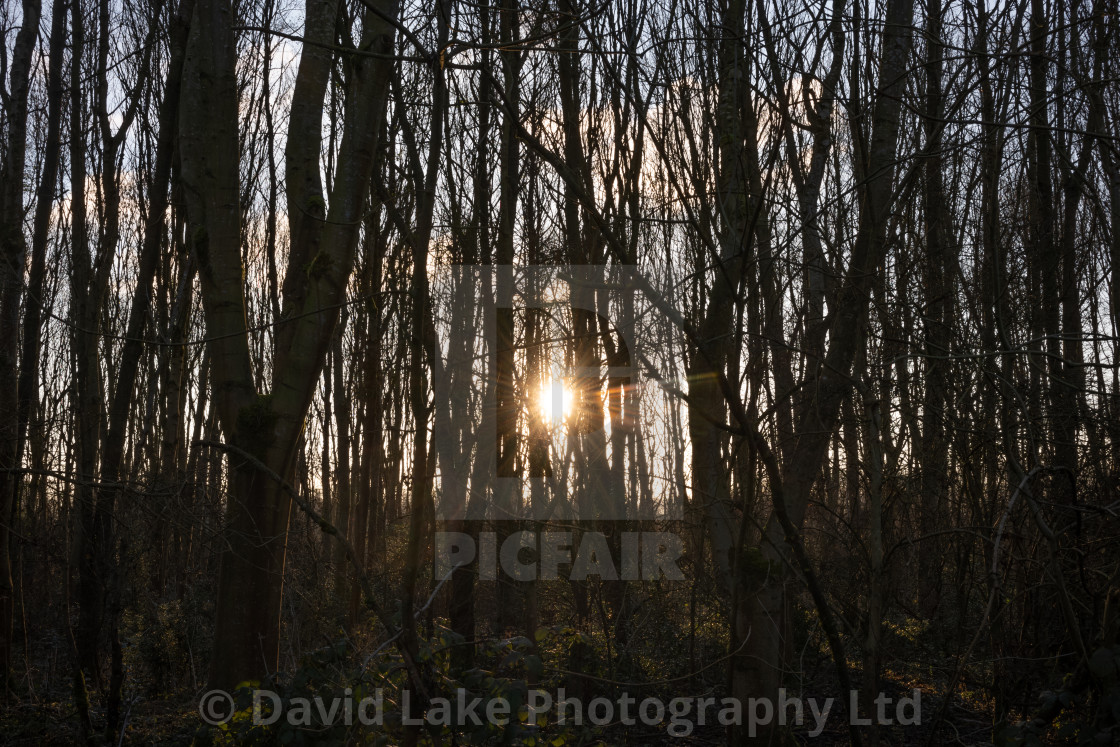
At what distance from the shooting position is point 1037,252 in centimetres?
571

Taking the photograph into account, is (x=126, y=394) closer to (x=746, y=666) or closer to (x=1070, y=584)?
(x=746, y=666)

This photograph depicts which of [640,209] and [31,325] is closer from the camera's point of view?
[640,209]

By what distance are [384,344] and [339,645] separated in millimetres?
8291

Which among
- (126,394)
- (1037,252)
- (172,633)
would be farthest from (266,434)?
(1037,252)

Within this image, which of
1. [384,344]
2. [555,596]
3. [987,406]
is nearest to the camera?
[987,406]

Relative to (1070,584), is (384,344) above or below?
above

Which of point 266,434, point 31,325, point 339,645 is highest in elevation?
point 31,325

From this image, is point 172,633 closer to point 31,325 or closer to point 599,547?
point 31,325

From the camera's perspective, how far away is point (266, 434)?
372 cm

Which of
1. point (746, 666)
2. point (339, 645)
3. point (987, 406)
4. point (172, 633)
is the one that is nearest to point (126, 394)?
point (172, 633)

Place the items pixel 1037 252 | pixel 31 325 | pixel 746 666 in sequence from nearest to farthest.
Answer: pixel 746 666
pixel 1037 252
pixel 31 325

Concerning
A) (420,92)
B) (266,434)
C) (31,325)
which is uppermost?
(420,92)

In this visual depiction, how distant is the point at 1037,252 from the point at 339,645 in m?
5.40

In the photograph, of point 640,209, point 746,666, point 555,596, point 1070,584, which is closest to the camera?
point 746,666
